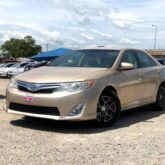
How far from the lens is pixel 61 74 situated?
7648 millimetres

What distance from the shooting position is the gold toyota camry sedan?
24.0 ft

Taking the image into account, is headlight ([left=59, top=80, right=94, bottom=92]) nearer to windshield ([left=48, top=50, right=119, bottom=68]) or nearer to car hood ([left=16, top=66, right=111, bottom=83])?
car hood ([left=16, top=66, right=111, bottom=83])

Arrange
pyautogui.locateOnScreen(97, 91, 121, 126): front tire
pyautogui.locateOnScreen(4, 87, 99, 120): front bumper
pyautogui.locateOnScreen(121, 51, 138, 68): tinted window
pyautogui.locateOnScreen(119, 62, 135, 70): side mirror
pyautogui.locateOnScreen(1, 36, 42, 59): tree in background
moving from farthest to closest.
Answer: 1. pyautogui.locateOnScreen(1, 36, 42, 59): tree in background
2. pyautogui.locateOnScreen(121, 51, 138, 68): tinted window
3. pyautogui.locateOnScreen(119, 62, 135, 70): side mirror
4. pyautogui.locateOnScreen(97, 91, 121, 126): front tire
5. pyautogui.locateOnScreen(4, 87, 99, 120): front bumper

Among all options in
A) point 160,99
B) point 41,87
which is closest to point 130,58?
point 160,99

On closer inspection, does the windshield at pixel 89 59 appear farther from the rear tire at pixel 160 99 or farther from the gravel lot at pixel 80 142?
the rear tire at pixel 160 99

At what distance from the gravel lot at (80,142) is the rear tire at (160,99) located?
1.22 m

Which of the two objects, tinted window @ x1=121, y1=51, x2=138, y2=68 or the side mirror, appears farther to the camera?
tinted window @ x1=121, y1=51, x2=138, y2=68

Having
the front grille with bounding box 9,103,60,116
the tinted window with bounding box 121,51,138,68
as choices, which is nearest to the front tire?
the front grille with bounding box 9,103,60,116

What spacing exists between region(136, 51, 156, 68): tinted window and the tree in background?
107562 mm

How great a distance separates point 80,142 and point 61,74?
4.97 feet

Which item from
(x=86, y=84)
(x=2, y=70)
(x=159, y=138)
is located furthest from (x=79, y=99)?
(x=2, y=70)

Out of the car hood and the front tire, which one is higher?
the car hood

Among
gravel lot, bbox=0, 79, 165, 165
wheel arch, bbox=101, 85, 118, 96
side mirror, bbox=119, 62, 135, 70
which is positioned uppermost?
side mirror, bbox=119, 62, 135, 70

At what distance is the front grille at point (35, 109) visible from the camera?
735cm
